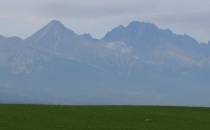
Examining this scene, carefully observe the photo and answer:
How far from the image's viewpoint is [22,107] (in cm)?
4400

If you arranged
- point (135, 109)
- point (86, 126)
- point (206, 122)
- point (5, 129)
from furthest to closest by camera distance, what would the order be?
point (135, 109), point (206, 122), point (86, 126), point (5, 129)

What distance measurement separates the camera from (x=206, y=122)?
38406mm

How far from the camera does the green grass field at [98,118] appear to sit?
34.3m

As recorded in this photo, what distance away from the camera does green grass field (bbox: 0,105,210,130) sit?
113ft

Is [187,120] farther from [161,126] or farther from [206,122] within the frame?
[161,126]

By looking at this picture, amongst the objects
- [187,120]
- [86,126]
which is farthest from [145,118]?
[86,126]

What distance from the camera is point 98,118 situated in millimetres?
38250

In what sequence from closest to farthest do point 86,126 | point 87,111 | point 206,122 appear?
1. point 86,126
2. point 206,122
3. point 87,111

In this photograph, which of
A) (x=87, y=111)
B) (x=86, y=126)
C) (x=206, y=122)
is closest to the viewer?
(x=86, y=126)

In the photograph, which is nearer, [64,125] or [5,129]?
[5,129]

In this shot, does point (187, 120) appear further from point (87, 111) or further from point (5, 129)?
point (5, 129)

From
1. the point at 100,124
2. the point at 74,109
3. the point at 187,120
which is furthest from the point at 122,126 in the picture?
the point at 74,109

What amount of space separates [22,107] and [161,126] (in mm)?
13500

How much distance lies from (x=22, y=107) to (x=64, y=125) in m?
10.4
